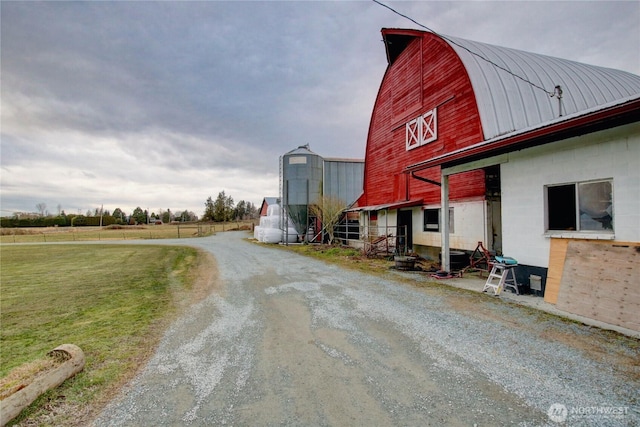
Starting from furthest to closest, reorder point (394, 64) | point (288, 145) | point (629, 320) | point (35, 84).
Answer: point (288, 145)
point (394, 64)
point (35, 84)
point (629, 320)

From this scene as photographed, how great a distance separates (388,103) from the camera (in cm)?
1673

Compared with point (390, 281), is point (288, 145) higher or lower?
higher

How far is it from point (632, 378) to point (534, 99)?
39.1 feet

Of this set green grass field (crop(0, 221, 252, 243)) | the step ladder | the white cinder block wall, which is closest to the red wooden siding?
the white cinder block wall

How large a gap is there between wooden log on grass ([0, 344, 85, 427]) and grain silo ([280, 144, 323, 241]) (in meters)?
20.7

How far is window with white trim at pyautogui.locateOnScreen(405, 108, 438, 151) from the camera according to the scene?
13.1 meters

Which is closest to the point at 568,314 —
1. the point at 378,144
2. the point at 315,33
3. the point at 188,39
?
the point at 315,33

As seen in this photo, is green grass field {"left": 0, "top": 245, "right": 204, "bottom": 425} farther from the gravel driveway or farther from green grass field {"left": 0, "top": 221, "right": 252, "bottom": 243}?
green grass field {"left": 0, "top": 221, "right": 252, "bottom": 243}

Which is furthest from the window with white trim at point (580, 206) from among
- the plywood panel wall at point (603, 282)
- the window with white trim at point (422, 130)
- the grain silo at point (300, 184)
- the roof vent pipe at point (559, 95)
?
the grain silo at point (300, 184)

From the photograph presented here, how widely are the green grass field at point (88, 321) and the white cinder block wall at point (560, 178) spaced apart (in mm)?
8155

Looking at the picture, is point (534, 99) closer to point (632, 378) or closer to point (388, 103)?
point (388, 103)

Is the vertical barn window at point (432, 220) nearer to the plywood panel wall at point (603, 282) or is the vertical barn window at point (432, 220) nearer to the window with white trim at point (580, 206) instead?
the window with white trim at point (580, 206)

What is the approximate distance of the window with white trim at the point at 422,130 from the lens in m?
13.1

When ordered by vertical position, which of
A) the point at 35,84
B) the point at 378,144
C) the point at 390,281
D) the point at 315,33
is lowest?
the point at 390,281
